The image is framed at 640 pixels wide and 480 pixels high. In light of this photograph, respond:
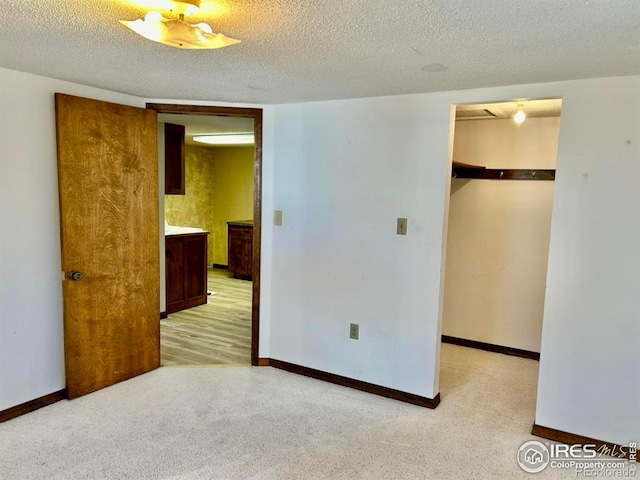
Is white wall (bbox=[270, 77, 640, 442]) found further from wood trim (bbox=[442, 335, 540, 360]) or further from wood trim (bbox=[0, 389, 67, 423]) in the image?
wood trim (bbox=[0, 389, 67, 423])

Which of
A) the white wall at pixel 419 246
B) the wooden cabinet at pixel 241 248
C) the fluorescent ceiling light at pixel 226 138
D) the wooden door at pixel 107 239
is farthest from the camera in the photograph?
the wooden cabinet at pixel 241 248

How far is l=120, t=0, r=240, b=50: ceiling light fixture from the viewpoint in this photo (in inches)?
59.7

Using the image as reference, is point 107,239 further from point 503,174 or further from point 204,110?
point 503,174

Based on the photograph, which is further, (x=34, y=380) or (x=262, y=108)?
(x=262, y=108)

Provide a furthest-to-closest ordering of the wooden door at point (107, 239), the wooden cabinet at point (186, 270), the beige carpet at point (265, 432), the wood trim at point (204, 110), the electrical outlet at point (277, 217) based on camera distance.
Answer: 1. the wooden cabinet at point (186, 270)
2. the electrical outlet at point (277, 217)
3. the wood trim at point (204, 110)
4. the wooden door at point (107, 239)
5. the beige carpet at point (265, 432)

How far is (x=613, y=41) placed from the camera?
5.93 ft

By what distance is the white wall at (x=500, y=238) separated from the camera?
3.86 meters

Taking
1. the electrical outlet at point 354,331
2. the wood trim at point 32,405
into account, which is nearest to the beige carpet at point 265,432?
the wood trim at point 32,405

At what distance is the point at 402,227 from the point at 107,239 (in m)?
2.04

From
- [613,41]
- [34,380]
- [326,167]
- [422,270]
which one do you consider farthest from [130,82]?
[613,41]

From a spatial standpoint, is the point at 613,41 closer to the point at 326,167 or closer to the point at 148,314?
the point at 326,167

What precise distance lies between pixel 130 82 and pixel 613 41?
263 cm

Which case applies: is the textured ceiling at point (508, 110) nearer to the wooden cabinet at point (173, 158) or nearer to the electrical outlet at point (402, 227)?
the electrical outlet at point (402, 227)

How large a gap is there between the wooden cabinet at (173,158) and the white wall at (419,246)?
6.02 feet
